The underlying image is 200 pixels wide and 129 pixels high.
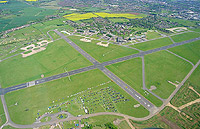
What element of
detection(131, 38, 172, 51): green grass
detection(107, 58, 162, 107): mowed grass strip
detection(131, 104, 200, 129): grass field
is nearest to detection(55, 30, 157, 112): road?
detection(107, 58, 162, 107): mowed grass strip

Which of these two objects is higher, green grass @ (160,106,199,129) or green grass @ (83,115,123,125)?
green grass @ (83,115,123,125)

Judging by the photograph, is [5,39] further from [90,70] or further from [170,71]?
[170,71]

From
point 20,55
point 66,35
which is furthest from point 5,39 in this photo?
point 66,35

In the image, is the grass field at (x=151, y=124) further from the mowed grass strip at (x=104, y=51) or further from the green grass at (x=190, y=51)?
the green grass at (x=190, y=51)

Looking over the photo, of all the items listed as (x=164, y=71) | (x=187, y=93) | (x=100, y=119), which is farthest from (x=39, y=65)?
(x=187, y=93)

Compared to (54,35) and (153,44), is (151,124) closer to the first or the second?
(153,44)

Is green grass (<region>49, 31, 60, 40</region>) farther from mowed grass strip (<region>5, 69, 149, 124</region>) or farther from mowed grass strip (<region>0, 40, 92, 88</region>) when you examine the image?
mowed grass strip (<region>5, 69, 149, 124</region>)
